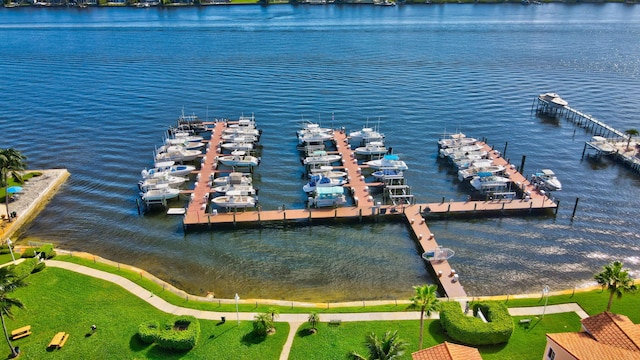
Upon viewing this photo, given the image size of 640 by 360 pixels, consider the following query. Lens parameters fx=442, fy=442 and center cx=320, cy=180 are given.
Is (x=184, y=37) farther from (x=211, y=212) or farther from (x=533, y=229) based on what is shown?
(x=533, y=229)

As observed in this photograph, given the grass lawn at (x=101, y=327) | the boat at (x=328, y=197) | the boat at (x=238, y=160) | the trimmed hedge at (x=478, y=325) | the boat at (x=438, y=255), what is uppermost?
the boat at (x=238, y=160)

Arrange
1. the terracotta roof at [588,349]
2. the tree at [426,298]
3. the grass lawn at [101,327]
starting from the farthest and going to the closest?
the grass lawn at [101,327] < the tree at [426,298] < the terracotta roof at [588,349]

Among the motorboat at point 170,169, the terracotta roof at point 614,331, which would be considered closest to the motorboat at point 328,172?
the motorboat at point 170,169

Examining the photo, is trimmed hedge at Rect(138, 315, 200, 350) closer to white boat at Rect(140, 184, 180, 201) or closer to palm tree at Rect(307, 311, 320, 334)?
palm tree at Rect(307, 311, 320, 334)

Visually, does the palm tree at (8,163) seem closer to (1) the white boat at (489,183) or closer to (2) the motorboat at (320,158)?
(2) the motorboat at (320,158)

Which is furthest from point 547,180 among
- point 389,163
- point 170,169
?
point 170,169

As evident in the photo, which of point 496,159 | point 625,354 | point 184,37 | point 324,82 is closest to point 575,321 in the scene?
point 625,354

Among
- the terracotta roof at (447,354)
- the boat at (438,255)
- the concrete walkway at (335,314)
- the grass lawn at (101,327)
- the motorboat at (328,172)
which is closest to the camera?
the terracotta roof at (447,354)
